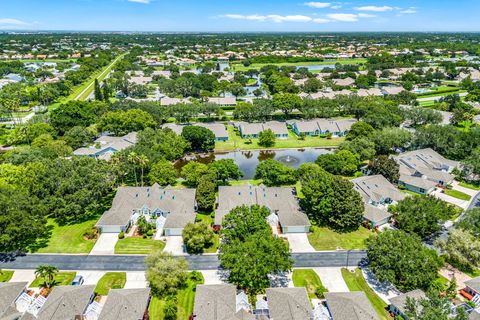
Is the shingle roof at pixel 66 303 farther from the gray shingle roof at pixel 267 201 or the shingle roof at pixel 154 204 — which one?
the gray shingle roof at pixel 267 201

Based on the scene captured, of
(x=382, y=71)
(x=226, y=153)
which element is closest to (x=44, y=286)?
(x=226, y=153)

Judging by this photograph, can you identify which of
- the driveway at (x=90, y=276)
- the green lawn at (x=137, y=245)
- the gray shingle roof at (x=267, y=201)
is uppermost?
the gray shingle roof at (x=267, y=201)

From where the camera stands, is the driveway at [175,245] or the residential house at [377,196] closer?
the driveway at [175,245]

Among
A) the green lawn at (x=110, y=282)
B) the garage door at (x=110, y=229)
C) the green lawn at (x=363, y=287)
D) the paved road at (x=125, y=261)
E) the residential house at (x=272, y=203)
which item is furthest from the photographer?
the residential house at (x=272, y=203)

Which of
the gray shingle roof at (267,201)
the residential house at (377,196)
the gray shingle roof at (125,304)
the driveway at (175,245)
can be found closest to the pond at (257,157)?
the gray shingle roof at (267,201)

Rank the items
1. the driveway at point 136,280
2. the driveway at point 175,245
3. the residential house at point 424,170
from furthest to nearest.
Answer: the residential house at point 424,170, the driveway at point 175,245, the driveway at point 136,280

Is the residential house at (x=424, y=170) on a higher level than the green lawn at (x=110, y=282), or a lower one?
higher

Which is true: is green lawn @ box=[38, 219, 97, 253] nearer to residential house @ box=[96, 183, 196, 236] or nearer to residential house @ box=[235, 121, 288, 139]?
residential house @ box=[96, 183, 196, 236]

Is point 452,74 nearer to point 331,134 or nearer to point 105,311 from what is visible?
point 331,134
